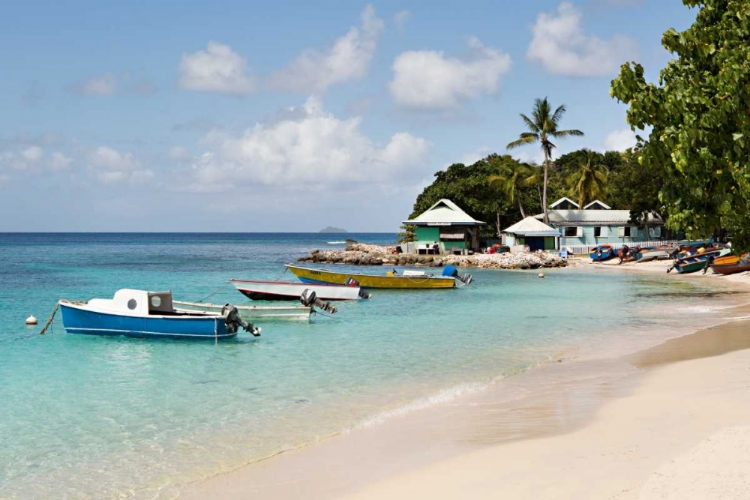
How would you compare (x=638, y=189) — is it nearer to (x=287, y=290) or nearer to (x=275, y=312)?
(x=287, y=290)

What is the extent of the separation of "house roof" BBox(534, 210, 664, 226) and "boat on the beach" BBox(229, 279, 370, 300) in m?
36.8

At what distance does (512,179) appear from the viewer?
64750 millimetres

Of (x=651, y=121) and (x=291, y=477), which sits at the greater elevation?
(x=651, y=121)

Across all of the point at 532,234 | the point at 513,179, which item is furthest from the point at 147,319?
the point at 513,179

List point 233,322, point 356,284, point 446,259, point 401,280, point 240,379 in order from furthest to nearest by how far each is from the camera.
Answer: point 446,259, point 401,280, point 356,284, point 233,322, point 240,379

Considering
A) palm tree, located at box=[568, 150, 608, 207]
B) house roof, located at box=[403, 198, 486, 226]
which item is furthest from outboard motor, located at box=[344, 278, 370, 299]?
palm tree, located at box=[568, 150, 608, 207]

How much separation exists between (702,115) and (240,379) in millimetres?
10571

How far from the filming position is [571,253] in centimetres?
6247

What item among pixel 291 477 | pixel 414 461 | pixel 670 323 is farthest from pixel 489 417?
pixel 670 323

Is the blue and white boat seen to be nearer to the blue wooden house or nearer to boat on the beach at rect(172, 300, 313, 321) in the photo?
boat on the beach at rect(172, 300, 313, 321)

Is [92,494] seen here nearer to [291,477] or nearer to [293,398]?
[291,477]

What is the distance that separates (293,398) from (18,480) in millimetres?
5221

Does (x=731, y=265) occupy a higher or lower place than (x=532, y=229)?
lower

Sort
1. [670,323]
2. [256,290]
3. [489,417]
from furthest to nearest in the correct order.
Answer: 1. [256,290]
2. [670,323]
3. [489,417]
